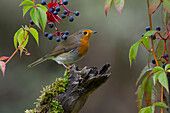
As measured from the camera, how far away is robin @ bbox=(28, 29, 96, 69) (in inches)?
111

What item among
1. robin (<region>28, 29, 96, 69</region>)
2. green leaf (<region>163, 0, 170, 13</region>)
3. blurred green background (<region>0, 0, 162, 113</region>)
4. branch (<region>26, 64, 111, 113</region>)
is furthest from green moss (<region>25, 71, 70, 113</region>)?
blurred green background (<region>0, 0, 162, 113</region>)

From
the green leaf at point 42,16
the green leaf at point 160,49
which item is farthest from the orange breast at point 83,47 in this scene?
the green leaf at point 42,16

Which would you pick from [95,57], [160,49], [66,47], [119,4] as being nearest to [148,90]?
[160,49]

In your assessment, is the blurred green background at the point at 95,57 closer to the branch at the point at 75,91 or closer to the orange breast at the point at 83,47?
the orange breast at the point at 83,47

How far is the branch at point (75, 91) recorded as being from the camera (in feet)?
6.94

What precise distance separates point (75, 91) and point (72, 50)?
82 cm

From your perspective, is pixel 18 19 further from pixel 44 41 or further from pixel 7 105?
pixel 7 105

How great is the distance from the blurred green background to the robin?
1.87m

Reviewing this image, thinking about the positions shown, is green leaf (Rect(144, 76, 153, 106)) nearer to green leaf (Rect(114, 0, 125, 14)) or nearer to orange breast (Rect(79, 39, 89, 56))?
green leaf (Rect(114, 0, 125, 14))

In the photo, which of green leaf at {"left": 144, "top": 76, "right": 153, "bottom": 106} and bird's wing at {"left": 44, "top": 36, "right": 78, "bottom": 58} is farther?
bird's wing at {"left": 44, "top": 36, "right": 78, "bottom": 58}

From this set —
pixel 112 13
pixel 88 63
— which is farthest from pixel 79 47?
pixel 112 13

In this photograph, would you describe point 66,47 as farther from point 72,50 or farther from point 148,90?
point 148,90

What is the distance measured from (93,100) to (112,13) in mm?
1648

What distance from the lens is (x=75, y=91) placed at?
83.6 inches
